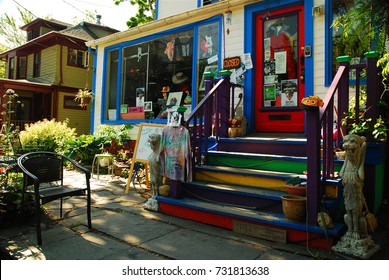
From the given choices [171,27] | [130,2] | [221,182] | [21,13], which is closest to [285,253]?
[221,182]

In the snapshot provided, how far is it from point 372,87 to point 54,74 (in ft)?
49.6

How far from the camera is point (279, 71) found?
5.36 meters

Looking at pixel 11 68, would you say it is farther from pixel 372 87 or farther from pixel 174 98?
pixel 372 87

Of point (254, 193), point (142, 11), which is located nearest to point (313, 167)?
point (254, 193)

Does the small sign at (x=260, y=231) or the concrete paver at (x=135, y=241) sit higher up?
the small sign at (x=260, y=231)

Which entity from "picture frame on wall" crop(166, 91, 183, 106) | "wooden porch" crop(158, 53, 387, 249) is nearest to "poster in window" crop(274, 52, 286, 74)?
"wooden porch" crop(158, 53, 387, 249)

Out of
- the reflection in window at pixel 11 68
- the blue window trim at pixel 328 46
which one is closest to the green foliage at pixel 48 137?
the blue window trim at pixel 328 46

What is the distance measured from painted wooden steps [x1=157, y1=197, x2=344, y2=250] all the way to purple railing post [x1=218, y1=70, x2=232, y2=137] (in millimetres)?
1596

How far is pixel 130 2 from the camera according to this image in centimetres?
1516

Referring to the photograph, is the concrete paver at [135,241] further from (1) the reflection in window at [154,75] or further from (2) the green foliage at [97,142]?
(2) the green foliage at [97,142]

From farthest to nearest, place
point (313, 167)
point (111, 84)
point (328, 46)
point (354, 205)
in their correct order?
point (111, 84) → point (328, 46) → point (313, 167) → point (354, 205)

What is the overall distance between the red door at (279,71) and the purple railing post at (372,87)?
1.45 m

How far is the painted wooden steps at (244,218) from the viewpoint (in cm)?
284

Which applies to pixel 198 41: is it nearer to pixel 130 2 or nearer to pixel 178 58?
pixel 178 58
